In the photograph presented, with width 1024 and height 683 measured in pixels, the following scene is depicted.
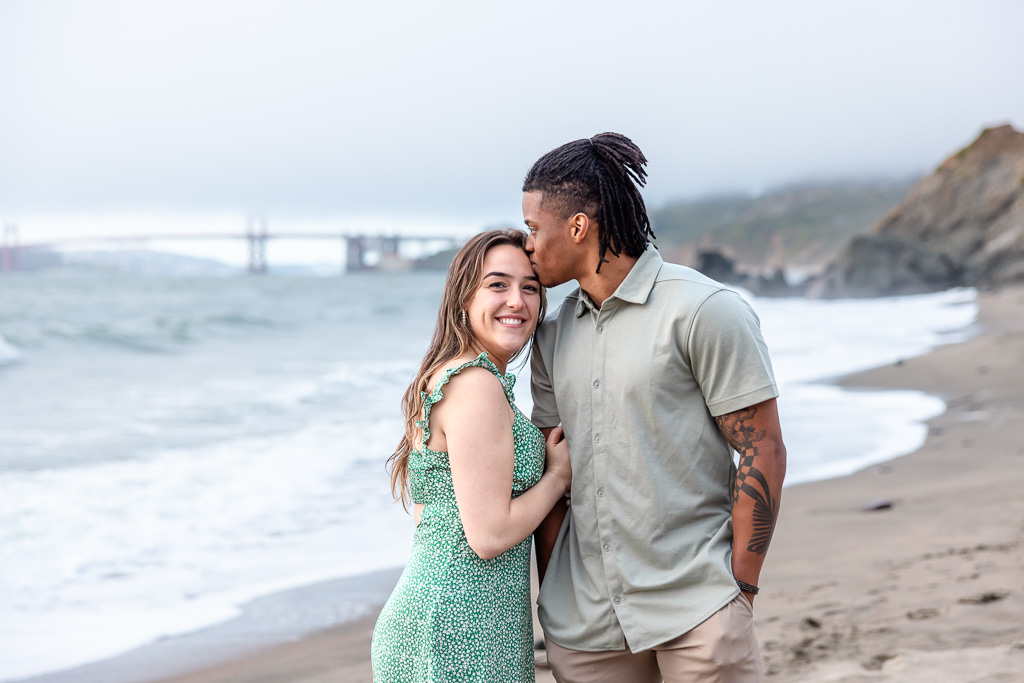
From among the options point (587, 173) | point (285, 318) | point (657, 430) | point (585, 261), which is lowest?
point (285, 318)

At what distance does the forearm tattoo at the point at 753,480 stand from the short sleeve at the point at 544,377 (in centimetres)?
47

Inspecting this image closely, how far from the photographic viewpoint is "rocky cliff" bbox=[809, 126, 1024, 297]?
125ft

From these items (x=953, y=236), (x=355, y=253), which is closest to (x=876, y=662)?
(x=953, y=236)

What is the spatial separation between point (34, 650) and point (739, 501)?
12.4 feet

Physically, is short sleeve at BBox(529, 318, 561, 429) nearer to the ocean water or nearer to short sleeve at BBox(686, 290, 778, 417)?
short sleeve at BBox(686, 290, 778, 417)

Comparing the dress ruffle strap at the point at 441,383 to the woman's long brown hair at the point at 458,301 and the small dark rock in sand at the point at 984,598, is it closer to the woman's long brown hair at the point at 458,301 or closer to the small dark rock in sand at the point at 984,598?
the woman's long brown hair at the point at 458,301

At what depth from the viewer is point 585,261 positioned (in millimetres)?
2121

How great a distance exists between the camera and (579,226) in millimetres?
2086

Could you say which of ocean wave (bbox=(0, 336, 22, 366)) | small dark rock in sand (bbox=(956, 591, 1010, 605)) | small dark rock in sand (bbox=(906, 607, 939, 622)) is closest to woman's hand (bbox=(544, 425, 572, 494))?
small dark rock in sand (bbox=(906, 607, 939, 622))

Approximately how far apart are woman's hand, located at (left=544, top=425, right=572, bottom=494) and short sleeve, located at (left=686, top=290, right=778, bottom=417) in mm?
428

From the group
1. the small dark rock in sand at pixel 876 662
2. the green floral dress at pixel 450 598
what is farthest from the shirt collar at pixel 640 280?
the small dark rock in sand at pixel 876 662

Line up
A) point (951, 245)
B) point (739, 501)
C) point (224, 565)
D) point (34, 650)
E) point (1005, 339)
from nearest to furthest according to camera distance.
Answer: point (739, 501) < point (34, 650) < point (224, 565) < point (1005, 339) < point (951, 245)

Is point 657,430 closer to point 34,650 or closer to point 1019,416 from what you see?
point 34,650

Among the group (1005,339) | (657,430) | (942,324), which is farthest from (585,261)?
(942,324)
